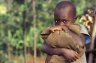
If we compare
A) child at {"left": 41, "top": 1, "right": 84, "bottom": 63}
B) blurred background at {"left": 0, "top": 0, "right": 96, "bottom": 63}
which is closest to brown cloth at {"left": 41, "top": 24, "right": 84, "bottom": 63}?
child at {"left": 41, "top": 1, "right": 84, "bottom": 63}

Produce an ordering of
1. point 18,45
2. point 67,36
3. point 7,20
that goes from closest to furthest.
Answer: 1. point 67,36
2. point 7,20
3. point 18,45

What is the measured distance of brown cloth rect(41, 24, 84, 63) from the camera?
1.90 metres

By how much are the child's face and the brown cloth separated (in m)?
0.03

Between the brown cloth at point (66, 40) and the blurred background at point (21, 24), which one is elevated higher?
the brown cloth at point (66, 40)

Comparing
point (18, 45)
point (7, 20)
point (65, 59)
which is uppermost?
point (65, 59)

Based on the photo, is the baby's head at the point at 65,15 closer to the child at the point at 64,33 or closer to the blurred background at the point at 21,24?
the child at the point at 64,33

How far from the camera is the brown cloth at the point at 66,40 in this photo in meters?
1.90

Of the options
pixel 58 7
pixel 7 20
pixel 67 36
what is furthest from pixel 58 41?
pixel 7 20

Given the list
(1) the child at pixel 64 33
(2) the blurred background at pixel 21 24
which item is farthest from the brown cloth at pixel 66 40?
(2) the blurred background at pixel 21 24

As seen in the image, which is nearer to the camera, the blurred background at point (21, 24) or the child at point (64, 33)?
the child at point (64, 33)

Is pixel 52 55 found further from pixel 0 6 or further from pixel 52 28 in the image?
pixel 0 6

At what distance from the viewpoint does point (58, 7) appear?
6.49 feet

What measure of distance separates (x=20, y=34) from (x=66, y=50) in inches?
662

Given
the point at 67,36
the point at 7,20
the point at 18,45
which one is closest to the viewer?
the point at 67,36
